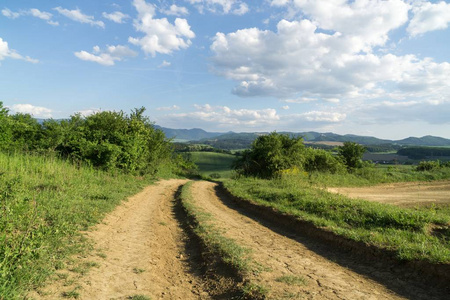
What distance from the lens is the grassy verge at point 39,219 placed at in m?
4.18

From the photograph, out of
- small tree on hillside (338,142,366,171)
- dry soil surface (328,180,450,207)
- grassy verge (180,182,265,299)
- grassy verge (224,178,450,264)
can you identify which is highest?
small tree on hillside (338,142,366,171)

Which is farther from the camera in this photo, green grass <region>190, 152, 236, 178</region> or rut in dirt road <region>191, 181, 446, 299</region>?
green grass <region>190, 152, 236, 178</region>

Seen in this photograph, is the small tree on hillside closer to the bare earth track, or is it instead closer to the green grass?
the bare earth track

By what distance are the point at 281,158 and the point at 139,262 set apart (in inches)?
759

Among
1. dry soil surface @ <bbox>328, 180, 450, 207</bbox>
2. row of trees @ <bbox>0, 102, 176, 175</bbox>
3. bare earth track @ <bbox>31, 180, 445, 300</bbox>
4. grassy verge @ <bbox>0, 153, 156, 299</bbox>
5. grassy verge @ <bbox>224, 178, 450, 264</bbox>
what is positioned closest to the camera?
grassy verge @ <bbox>0, 153, 156, 299</bbox>

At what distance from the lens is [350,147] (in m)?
31.5

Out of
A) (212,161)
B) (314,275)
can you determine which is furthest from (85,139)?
(212,161)

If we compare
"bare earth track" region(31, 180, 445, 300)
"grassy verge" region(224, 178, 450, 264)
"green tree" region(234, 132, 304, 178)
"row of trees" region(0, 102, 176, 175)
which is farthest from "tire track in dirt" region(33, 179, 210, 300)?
"green tree" region(234, 132, 304, 178)

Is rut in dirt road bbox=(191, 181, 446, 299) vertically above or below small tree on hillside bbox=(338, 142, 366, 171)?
below

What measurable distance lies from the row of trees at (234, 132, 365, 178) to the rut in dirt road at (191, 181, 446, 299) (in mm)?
16590

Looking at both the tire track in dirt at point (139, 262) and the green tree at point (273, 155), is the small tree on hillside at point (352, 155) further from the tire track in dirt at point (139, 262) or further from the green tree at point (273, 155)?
the tire track in dirt at point (139, 262)

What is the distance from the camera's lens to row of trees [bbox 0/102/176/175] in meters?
17.0

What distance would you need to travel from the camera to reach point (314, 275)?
16.0 feet

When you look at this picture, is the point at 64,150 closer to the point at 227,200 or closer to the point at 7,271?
the point at 227,200
